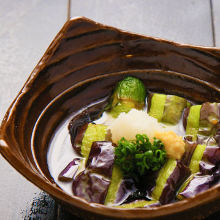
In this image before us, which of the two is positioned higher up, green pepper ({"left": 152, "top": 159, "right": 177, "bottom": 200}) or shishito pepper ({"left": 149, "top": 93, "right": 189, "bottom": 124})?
shishito pepper ({"left": 149, "top": 93, "right": 189, "bottom": 124})

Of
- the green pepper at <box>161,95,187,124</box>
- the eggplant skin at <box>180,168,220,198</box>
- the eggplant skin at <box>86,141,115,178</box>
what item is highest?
the green pepper at <box>161,95,187,124</box>

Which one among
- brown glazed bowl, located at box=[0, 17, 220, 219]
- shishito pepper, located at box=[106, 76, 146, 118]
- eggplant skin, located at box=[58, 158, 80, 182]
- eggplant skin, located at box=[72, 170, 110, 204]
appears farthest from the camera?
shishito pepper, located at box=[106, 76, 146, 118]

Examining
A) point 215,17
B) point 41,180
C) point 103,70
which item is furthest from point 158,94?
point 215,17

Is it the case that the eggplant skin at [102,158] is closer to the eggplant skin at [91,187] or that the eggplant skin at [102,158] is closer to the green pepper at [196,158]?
the eggplant skin at [91,187]

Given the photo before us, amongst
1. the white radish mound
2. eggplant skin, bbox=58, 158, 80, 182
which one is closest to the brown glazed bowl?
eggplant skin, bbox=58, 158, 80, 182

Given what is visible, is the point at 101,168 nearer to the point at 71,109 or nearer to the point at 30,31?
the point at 71,109

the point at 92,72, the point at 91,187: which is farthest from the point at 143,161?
the point at 92,72

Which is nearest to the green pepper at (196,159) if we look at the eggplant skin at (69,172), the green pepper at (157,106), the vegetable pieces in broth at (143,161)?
the vegetable pieces in broth at (143,161)

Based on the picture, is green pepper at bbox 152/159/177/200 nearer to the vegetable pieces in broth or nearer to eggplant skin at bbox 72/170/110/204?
the vegetable pieces in broth
